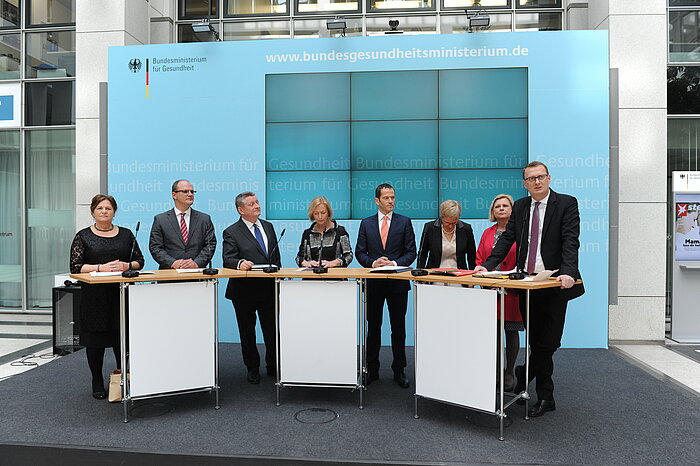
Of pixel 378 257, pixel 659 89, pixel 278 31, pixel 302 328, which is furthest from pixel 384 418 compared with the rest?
pixel 278 31

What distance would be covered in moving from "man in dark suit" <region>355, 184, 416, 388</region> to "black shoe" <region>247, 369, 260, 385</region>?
0.96 metres

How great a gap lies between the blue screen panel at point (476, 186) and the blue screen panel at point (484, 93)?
2.16 ft

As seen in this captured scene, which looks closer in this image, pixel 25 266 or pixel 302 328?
pixel 302 328

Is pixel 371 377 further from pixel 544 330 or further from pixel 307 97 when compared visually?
pixel 307 97

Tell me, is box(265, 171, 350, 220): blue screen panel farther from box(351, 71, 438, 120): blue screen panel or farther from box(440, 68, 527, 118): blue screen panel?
box(440, 68, 527, 118): blue screen panel

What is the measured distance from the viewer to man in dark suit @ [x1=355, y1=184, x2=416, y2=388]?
413 centimetres

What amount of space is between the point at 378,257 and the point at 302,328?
0.97 m

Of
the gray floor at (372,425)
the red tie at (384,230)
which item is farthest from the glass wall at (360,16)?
the gray floor at (372,425)

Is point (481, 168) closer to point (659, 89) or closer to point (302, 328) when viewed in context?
point (659, 89)

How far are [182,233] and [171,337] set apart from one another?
1.03 meters

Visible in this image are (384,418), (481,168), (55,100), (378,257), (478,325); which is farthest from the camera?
(55,100)

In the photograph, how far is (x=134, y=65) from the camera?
5.79m

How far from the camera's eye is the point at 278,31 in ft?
23.1

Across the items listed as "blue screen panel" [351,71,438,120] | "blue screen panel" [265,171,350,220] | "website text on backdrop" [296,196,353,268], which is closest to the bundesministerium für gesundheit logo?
"blue screen panel" [265,171,350,220]
